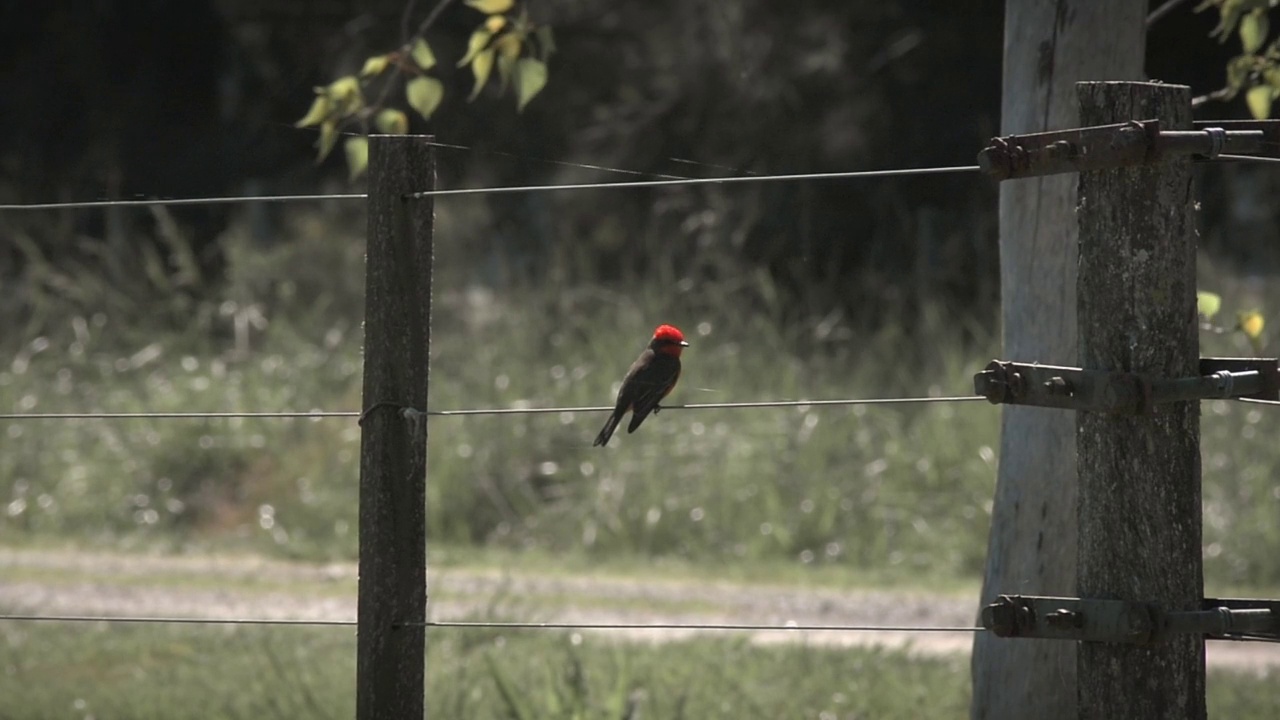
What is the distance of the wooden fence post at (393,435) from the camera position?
13.5ft

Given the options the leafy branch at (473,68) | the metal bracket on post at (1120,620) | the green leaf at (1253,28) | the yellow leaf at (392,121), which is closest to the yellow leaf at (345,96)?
the leafy branch at (473,68)

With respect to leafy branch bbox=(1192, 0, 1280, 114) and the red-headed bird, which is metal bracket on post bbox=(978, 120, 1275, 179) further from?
the red-headed bird

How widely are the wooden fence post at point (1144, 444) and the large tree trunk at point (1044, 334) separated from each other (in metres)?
2.04

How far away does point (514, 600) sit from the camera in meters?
9.03

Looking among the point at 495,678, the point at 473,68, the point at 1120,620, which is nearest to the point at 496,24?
the point at 473,68

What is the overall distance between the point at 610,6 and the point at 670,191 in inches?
272

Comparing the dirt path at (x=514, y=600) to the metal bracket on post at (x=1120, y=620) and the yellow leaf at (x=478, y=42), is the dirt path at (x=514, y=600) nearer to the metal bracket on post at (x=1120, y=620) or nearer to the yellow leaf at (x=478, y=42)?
the yellow leaf at (x=478, y=42)

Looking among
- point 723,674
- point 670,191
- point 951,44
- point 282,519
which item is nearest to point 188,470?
point 282,519

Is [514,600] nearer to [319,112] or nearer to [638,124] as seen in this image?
[319,112]

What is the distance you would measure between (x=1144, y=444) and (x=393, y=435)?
169 centimetres

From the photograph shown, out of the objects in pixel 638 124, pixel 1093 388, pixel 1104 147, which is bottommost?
pixel 1093 388

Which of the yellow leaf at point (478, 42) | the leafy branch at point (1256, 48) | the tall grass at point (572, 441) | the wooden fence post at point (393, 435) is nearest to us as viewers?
the wooden fence post at point (393, 435)

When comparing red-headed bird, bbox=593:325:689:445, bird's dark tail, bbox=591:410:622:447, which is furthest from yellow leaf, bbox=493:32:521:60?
bird's dark tail, bbox=591:410:622:447

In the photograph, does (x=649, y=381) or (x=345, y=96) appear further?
(x=345, y=96)
